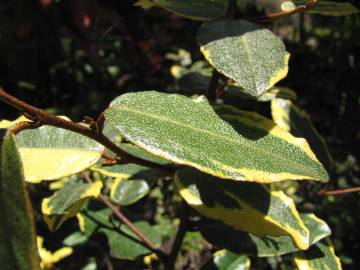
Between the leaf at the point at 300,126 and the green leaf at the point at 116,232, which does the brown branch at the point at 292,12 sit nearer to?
the leaf at the point at 300,126

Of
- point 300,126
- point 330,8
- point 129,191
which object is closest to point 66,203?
point 129,191


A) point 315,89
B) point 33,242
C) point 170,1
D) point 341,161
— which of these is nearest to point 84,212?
point 170,1

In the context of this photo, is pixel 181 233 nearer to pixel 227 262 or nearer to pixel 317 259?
pixel 227 262

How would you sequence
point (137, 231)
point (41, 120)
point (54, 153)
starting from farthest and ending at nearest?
point (137, 231) < point (54, 153) < point (41, 120)

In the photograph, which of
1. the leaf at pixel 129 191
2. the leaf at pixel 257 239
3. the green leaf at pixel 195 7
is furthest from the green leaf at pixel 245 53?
the leaf at pixel 129 191

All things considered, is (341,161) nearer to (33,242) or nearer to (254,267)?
(254,267)
